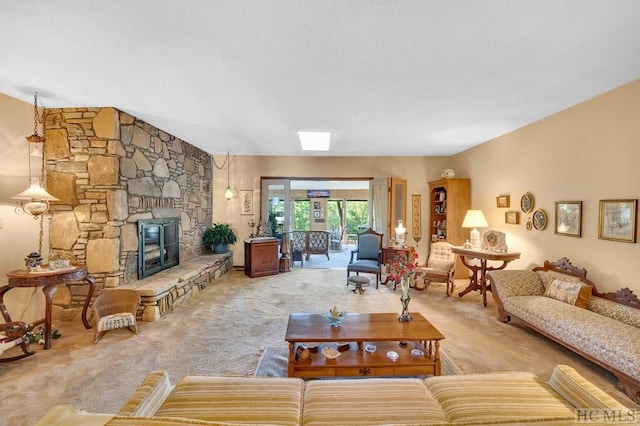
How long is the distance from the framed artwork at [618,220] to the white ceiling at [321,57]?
48.5 inches

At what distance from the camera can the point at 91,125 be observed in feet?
11.8

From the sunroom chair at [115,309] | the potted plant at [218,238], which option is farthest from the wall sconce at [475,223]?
the sunroom chair at [115,309]

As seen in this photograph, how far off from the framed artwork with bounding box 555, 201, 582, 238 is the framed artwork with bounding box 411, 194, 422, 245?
9.93 ft

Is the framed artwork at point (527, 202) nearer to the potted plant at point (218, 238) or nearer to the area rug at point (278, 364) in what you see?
the area rug at point (278, 364)

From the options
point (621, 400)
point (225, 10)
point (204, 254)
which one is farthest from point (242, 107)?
point (621, 400)

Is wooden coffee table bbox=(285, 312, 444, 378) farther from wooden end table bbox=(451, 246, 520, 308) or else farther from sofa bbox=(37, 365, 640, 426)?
wooden end table bbox=(451, 246, 520, 308)

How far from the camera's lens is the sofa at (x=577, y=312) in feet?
7.51

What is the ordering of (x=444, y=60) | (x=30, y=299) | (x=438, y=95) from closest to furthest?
(x=444, y=60) < (x=438, y=95) < (x=30, y=299)

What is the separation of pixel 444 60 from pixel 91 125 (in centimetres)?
410

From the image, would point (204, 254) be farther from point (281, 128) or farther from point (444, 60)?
Answer: point (444, 60)

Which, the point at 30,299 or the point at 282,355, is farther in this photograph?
the point at 30,299

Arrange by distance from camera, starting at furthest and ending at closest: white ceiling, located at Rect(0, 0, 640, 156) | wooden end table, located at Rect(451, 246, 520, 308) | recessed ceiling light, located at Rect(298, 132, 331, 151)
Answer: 1. recessed ceiling light, located at Rect(298, 132, 331, 151)
2. wooden end table, located at Rect(451, 246, 520, 308)
3. white ceiling, located at Rect(0, 0, 640, 156)

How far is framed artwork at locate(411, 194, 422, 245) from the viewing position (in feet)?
21.9

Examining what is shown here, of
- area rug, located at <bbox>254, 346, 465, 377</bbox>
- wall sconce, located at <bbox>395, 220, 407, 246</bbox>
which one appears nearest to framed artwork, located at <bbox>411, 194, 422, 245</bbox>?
wall sconce, located at <bbox>395, 220, 407, 246</bbox>
